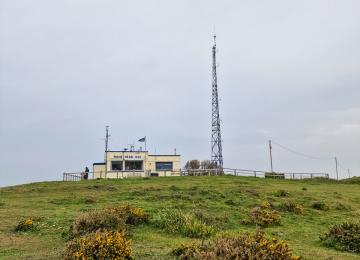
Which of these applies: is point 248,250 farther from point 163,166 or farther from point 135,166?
point 163,166

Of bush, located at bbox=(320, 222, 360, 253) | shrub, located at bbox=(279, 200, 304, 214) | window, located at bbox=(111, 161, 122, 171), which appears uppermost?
window, located at bbox=(111, 161, 122, 171)

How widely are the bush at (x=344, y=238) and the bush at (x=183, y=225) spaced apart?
3.69 meters

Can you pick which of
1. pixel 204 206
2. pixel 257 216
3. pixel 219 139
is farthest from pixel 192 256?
pixel 219 139

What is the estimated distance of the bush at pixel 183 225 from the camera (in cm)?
1468

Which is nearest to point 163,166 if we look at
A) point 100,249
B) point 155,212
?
point 155,212

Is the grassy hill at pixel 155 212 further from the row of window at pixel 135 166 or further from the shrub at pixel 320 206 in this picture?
the row of window at pixel 135 166

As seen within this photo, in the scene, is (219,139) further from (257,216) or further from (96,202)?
(257,216)

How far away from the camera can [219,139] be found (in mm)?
57031

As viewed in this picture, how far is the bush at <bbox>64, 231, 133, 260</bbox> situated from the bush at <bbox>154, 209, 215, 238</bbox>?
4.72 m

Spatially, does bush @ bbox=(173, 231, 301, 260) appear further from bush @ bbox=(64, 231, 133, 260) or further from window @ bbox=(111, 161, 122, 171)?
window @ bbox=(111, 161, 122, 171)

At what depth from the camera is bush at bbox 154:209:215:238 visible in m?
14.7

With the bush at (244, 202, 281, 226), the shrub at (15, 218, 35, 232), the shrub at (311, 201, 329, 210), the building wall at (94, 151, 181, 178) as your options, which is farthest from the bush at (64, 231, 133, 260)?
the building wall at (94, 151, 181, 178)

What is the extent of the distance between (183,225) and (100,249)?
6.33m

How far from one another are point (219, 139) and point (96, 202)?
33.5 meters
